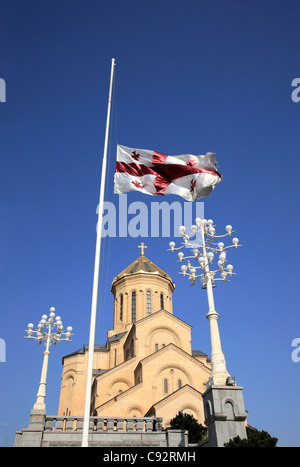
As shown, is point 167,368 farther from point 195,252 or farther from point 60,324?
point 195,252

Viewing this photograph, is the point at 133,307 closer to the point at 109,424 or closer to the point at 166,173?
the point at 109,424

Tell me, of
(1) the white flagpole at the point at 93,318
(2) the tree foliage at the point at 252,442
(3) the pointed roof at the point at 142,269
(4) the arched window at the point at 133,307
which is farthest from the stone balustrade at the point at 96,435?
(3) the pointed roof at the point at 142,269

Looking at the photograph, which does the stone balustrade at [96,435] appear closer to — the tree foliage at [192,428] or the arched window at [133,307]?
the tree foliage at [192,428]

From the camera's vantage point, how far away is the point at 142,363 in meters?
30.2

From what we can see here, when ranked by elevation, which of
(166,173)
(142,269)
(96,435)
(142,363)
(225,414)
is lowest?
(225,414)

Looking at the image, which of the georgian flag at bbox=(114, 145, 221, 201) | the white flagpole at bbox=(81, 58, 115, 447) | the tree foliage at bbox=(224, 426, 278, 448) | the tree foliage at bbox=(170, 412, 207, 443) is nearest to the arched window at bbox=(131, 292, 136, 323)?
the tree foliage at bbox=(170, 412, 207, 443)

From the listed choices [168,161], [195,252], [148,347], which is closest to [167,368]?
[148,347]

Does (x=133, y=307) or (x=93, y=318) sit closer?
(x=93, y=318)

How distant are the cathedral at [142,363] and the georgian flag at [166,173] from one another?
61.6 ft

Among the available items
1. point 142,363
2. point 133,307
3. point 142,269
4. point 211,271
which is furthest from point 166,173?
point 142,269

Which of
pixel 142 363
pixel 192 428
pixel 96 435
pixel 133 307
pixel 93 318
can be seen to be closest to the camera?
pixel 93 318

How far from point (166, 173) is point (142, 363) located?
2184 cm

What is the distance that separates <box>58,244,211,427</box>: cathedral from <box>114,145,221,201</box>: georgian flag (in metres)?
18.8
